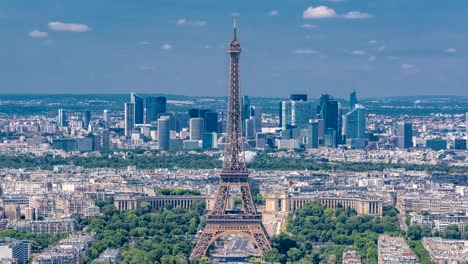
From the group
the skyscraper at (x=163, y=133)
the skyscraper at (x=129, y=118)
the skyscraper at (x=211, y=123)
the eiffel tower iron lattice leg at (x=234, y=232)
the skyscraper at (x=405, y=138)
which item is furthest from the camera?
the skyscraper at (x=129, y=118)

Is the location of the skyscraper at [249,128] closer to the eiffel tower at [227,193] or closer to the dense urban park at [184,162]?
the dense urban park at [184,162]

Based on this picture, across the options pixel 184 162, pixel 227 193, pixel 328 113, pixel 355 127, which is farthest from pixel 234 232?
pixel 328 113

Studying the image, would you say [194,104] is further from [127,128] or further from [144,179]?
[144,179]

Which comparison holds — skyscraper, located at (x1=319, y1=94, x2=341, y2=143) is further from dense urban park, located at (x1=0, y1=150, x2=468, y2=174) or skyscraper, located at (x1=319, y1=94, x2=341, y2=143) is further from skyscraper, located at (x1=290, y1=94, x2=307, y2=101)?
dense urban park, located at (x1=0, y1=150, x2=468, y2=174)

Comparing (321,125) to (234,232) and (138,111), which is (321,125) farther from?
(234,232)

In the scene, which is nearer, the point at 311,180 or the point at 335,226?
the point at 335,226

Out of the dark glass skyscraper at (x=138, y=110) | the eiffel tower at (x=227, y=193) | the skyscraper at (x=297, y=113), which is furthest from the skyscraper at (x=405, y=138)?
the eiffel tower at (x=227, y=193)

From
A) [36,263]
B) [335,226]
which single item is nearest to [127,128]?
[335,226]
